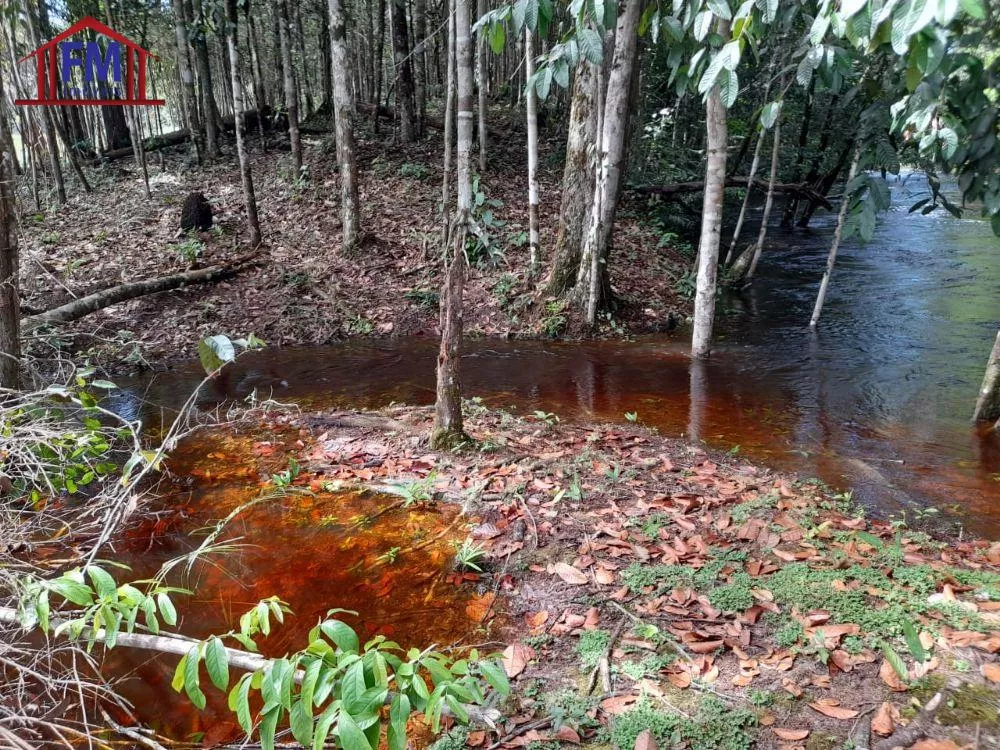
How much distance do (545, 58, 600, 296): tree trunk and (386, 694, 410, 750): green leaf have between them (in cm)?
944

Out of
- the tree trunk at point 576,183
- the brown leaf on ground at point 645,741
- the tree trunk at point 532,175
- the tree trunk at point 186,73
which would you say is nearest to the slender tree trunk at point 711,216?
the tree trunk at point 576,183

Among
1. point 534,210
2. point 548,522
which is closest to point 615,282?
point 534,210

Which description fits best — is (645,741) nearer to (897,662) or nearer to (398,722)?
(897,662)

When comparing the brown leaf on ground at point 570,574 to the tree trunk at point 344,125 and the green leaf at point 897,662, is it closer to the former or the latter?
the green leaf at point 897,662

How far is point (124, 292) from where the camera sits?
988cm

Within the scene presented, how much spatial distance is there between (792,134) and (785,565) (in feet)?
67.2

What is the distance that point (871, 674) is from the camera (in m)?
2.68

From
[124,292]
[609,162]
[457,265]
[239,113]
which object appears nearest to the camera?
[457,265]

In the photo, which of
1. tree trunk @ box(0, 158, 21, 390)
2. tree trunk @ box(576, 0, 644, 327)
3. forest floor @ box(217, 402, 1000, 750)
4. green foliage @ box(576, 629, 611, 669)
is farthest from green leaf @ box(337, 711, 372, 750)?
tree trunk @ box(576, 0, 644, 327)

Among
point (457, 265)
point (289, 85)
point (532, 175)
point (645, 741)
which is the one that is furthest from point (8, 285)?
point (289, 85)

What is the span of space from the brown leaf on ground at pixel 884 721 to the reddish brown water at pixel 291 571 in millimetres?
1801

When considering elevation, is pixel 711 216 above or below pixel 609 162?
below

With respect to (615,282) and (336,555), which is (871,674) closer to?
(336,555)

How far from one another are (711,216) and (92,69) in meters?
14.9
